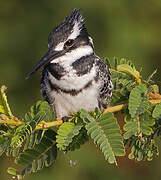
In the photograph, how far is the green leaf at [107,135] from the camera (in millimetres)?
1882

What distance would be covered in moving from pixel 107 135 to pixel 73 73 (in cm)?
86

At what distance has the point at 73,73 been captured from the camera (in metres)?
2.70

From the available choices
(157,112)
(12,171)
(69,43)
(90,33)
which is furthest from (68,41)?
(90,33)

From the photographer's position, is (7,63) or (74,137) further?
(7,63)

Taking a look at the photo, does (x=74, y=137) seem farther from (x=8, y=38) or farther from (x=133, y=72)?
(x=8, y=38)

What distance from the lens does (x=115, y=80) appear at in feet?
8.30

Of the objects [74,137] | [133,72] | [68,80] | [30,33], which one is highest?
[30,33]

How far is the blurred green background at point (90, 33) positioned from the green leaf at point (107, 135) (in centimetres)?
215

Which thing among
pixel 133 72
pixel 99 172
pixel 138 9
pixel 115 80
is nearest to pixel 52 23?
pixel 138 9

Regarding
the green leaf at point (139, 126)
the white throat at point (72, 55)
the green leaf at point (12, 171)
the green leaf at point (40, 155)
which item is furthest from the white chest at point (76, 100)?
the green leaf at point (12, 171)

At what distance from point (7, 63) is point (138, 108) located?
2458 millimetres

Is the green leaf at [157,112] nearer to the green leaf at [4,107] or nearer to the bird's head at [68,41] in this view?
the green leaf at [4,107]

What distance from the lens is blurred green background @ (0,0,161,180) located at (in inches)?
164

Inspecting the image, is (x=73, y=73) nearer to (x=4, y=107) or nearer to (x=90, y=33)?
(x=4, y=107)
